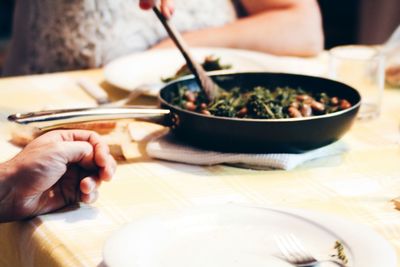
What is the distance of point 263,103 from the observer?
1112 mm

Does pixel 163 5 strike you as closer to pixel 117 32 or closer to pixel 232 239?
pixel 232 239

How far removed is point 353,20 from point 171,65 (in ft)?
9.26

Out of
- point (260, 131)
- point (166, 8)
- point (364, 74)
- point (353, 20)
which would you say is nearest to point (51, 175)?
point (260, 131)

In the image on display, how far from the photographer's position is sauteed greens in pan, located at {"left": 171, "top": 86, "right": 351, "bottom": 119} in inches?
43.9

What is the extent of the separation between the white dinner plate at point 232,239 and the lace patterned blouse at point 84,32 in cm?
126

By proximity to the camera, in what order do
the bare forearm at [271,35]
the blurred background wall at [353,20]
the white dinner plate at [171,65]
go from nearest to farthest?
the white dinner plate at [171,65], the bare forearm at [271,35], the blurred background wall at [353,20]

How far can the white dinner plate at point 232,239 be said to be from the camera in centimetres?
72

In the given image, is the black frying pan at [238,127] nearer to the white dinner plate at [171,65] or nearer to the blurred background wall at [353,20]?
the white dinner plate at [171,65]

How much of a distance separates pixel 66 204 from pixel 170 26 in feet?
1.38

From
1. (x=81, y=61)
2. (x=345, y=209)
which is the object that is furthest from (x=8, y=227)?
(x=81, y=61)

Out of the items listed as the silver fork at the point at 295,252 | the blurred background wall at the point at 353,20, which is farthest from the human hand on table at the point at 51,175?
the blurred background wall at the point at 353,20

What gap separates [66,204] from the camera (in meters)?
Answer: 0.92

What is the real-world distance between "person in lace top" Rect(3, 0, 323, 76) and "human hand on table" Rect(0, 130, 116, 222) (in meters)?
1.02

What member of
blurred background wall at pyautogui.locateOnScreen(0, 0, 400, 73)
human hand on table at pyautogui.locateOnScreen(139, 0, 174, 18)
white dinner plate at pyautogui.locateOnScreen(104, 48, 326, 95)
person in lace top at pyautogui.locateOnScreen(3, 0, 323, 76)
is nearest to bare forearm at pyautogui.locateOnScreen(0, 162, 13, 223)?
human hand on table at pyautogui.locateOnScreen(139, 0, 174, 18)
